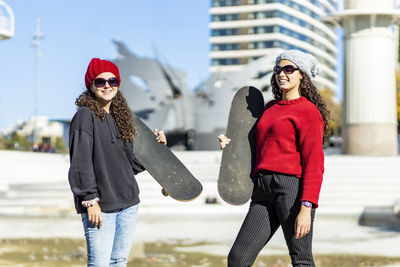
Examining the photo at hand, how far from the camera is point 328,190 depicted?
14562 millimetres

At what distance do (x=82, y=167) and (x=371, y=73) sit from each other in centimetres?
2117

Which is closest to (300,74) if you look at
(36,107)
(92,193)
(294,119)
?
(294,119)

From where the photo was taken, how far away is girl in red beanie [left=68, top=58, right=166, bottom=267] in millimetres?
3098

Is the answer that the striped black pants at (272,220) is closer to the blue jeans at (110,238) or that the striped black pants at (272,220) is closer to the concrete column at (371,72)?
the blue jeans at (110,238)

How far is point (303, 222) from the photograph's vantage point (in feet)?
10.2

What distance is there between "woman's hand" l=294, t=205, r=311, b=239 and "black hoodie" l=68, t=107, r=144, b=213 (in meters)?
0.88

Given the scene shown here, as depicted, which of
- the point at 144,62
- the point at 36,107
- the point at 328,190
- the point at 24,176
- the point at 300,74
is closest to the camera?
the point at 300,74

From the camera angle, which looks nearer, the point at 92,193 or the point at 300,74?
the point at 92,193

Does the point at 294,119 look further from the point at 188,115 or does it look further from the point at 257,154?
the point at 188,115

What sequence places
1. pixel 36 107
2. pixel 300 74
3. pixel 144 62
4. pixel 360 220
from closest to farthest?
pixel 300 74
pixel 360 220
pixel 144 62
pixel 36 107

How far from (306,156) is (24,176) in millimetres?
19738

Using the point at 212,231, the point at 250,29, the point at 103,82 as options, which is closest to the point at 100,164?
the point at 103,82

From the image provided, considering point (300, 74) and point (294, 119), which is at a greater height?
point (300, 74)

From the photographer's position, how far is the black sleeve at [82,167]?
10.1 ft
